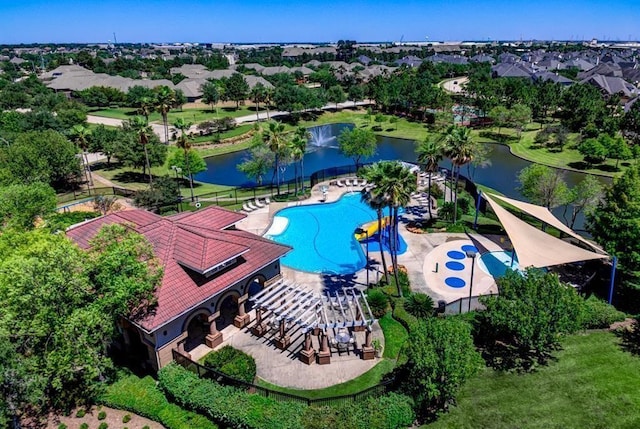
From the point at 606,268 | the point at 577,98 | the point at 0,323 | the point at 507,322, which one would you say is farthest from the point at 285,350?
the point at 577,98

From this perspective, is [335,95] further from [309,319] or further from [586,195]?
[309,319]

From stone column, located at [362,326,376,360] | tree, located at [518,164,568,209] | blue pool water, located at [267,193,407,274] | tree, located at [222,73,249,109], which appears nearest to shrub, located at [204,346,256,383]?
stone column, located at [362,326,376,360]

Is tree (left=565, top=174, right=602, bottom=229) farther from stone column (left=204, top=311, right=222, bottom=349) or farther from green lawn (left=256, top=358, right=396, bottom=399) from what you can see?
stone column (left=204, top=311, right=222, bottom=349)

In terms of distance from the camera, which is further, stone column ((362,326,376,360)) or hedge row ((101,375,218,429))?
stone column ((362,326,376,360))

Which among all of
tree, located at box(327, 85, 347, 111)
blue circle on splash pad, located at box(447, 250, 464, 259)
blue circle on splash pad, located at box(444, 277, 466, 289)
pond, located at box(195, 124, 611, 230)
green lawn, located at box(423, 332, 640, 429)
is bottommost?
green lawn, located at box(423, 332, 640, 429)

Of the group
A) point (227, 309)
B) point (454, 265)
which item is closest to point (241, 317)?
point (227, 309)

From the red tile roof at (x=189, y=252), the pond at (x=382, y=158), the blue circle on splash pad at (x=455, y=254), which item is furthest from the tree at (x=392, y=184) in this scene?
the pond at (x=382, y=158)

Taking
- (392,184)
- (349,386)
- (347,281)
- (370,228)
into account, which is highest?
(392,184)
